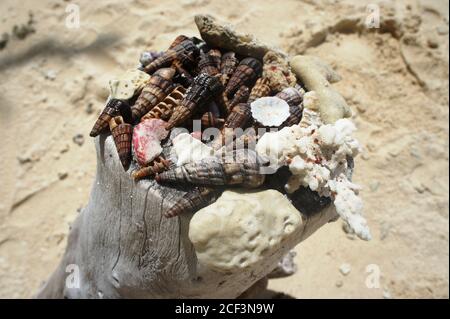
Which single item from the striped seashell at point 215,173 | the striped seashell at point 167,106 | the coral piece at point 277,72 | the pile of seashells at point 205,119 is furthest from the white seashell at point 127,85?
the coral piece at point 277,72

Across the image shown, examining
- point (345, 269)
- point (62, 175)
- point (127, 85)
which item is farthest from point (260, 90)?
point (62, 175)

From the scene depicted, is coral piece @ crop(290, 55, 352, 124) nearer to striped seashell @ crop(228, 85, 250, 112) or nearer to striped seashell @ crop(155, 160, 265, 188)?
striped seashell @ crop(228, 85, 250, 112)

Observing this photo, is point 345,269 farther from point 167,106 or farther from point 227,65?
point 167,106

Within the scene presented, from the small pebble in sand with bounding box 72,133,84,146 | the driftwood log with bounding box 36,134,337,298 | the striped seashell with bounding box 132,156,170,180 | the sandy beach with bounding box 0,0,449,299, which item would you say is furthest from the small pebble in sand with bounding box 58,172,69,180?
the striped seashell with bounding box 132,156,170,180

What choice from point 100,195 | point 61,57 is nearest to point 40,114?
point 61,57

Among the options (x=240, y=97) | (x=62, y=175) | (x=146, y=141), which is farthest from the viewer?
(x=62, y=175)

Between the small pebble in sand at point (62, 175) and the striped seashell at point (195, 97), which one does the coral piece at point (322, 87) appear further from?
the small pebble in sand at point (62, 175)
